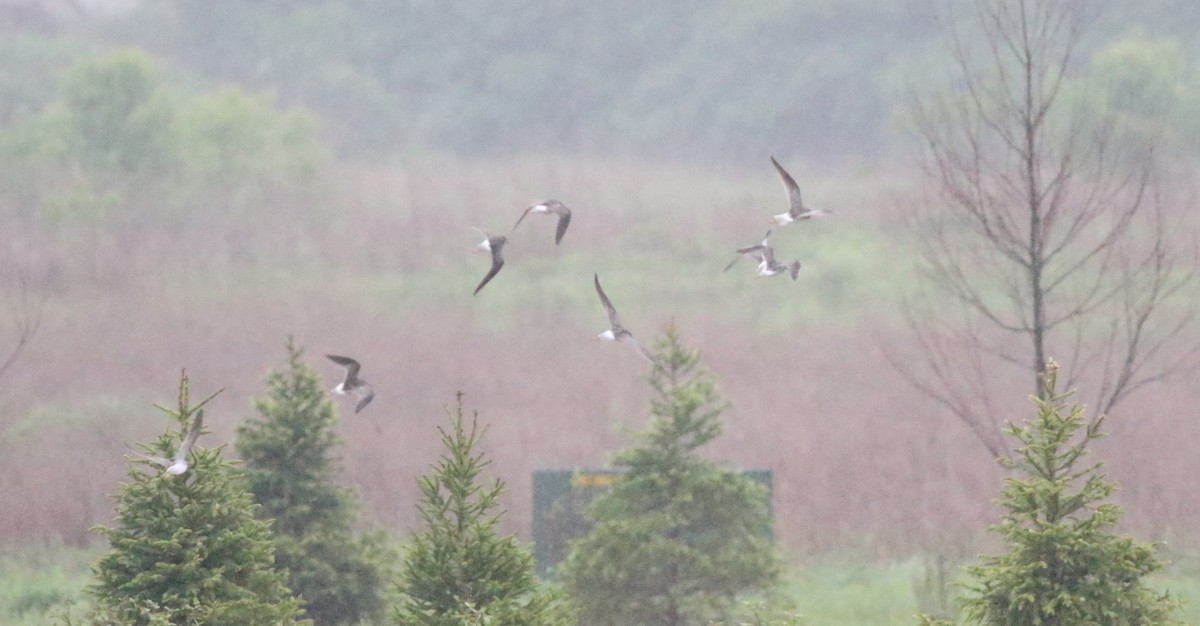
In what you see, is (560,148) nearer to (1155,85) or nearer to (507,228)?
(507,228)

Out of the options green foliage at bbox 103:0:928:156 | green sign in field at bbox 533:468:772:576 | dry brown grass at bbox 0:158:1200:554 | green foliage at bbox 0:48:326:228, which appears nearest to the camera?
green sign in field at bbox 533:468:772:576

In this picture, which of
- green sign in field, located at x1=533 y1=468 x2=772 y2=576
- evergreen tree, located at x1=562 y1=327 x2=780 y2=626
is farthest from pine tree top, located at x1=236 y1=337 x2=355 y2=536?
green sign in field, located at x1=533 y1=468 x2=772 y2=576

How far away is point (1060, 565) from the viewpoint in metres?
6.25

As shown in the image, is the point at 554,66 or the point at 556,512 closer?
the point at 556,512

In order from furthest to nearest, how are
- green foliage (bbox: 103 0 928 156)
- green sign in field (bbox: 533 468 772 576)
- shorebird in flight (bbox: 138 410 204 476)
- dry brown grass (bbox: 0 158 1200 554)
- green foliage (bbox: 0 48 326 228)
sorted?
green foliage (bbox: 103 0 928 156)
green foliage (bbox: 0 48 326 228)
dry brown grass (bbox: 0 158 1200 554)
green sign in field (bbox: 533 468 772 576)
shorebird in flight (bbox: 138 410 204 476)

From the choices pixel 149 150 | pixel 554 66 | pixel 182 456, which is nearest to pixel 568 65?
pixel 554 66

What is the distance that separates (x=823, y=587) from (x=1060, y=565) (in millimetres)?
10224

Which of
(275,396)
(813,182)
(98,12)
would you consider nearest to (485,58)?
(98,12)

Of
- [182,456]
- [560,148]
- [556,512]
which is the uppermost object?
[560,148]

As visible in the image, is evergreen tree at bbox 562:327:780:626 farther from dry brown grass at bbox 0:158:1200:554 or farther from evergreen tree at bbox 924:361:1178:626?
evergreen tree at bbox 924:361:1178:626

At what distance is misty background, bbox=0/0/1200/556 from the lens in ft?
71.3

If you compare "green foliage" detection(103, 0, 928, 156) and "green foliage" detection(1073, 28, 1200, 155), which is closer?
"green foliage" detection(1073, 28, 1200, 155)

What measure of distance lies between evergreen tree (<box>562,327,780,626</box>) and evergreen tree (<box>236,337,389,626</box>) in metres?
1.55

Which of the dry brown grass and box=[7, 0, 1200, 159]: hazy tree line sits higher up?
box=[7, 0, 1200, 159]: hazy tree line
